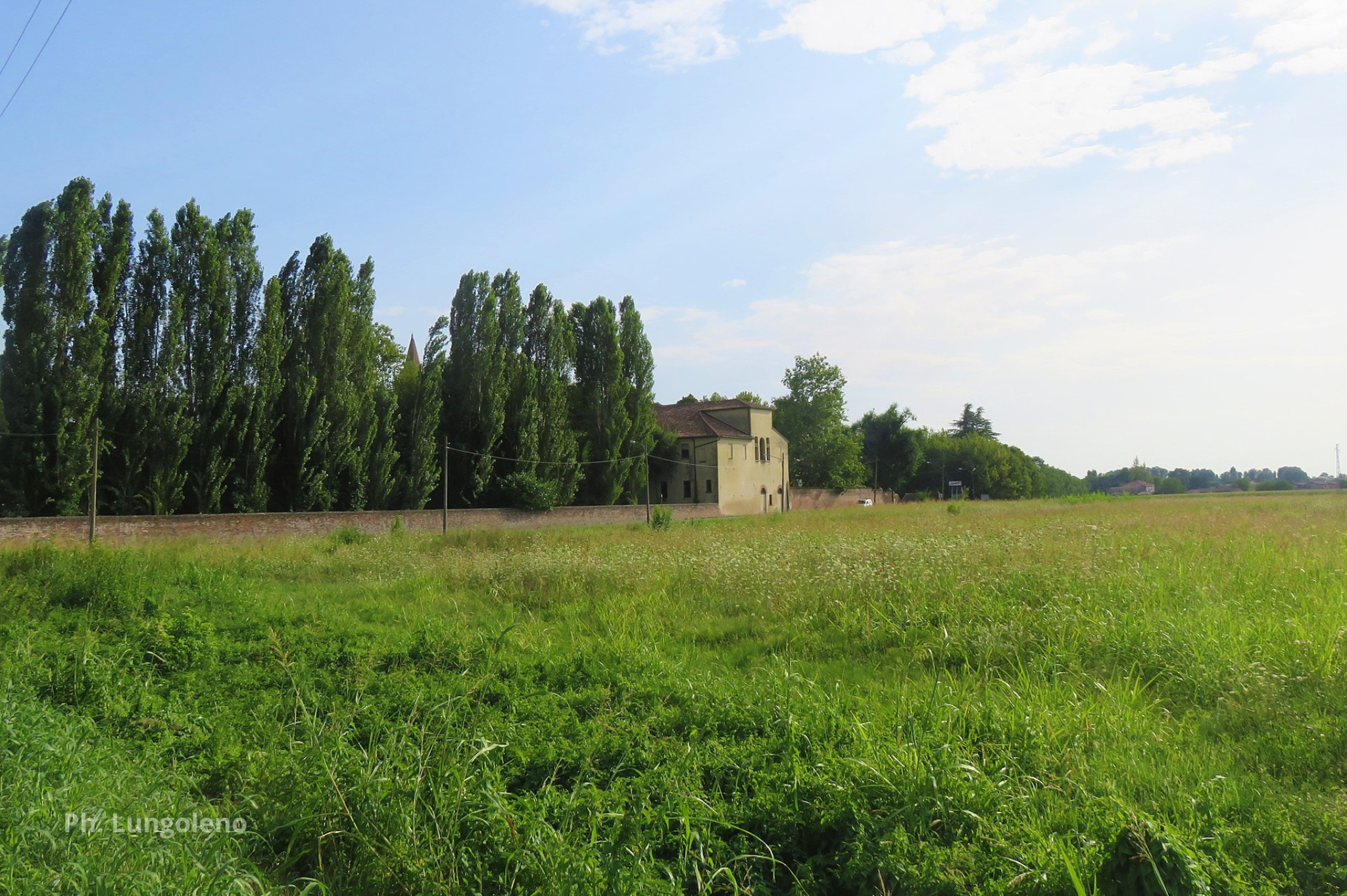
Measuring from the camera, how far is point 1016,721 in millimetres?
4926

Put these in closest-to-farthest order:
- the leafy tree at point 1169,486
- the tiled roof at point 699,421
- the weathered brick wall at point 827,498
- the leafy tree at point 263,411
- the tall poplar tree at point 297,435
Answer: the leafy tree at point 263,411 → the tall poplar tree at point 297,435 → the tiled roof at point 699,421 → the weathered brick wall at point 827,498 → the leafy tree at point 1169,486

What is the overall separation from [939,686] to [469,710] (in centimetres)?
346

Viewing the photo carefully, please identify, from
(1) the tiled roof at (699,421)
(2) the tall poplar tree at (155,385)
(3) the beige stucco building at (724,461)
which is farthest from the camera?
(1) the tiled roof at (699,421)

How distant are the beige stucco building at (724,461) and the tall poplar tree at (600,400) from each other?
692 centimetres

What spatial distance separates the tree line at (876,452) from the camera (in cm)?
7562

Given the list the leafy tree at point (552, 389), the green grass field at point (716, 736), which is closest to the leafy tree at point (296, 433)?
the leafy tree at point (552, 389)

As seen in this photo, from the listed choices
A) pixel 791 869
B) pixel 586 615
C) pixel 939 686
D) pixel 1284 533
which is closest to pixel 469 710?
pixel 791 869

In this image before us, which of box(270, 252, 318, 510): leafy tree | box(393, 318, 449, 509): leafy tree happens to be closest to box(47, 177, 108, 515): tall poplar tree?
box(270, 252, 318, 510): leafy tree

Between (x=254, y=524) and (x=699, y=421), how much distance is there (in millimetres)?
35948

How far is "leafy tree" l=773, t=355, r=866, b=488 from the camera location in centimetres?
7481

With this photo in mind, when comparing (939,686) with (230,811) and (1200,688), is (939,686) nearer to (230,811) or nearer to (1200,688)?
(1200,688)

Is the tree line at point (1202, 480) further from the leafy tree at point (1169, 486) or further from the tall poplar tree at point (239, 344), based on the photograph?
the tall poplar tree at point (239, 344)

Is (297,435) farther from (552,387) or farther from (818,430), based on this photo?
(818,430)

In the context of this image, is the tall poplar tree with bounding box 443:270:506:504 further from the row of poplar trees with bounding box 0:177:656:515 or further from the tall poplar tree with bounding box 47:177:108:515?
the tall poplar tree with bounding box 47:177:108:515
